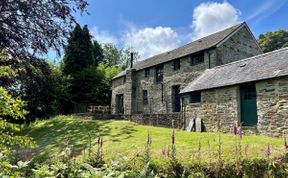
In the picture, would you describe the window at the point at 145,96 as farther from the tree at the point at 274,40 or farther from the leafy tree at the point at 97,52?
the tree at the point at 274,40

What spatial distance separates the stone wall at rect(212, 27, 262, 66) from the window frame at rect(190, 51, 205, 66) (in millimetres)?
1466

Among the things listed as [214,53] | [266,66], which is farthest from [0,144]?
[214,53]

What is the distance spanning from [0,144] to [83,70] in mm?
34183

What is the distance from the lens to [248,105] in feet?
44.1

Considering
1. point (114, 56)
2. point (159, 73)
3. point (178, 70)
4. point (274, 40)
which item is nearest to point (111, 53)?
point (114, 56)

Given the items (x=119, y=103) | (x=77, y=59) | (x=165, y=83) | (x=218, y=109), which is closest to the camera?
(x=218, y=109)

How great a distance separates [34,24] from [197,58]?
43.2 feet

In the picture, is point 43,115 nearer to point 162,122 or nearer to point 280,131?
point 162,122

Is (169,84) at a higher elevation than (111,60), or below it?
below

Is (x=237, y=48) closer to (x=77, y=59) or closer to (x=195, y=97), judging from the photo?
(x=195, y=97)

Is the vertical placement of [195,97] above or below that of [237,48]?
below

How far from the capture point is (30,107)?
75.2 ft

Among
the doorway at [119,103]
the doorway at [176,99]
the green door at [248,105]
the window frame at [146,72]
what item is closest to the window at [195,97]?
the green door at [248,105]

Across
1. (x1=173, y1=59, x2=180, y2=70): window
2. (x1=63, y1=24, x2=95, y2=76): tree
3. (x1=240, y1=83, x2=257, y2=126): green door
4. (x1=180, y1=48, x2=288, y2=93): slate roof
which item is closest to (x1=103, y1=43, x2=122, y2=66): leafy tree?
(x1=63, y1=24, x2=95, y2=76): tree
